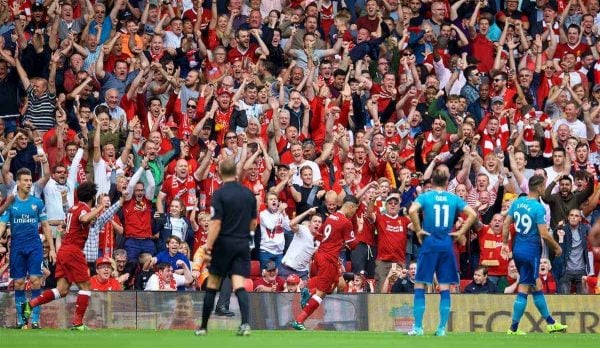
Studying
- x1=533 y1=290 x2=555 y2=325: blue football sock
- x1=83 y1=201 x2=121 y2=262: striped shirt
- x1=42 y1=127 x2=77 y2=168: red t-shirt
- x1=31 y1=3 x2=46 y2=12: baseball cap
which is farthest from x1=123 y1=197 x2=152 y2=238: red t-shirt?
x1=533 y1=290 x2=555 y2=325: blue football sock

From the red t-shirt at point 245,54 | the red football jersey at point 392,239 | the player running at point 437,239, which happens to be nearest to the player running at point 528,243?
the player running at point 437,239

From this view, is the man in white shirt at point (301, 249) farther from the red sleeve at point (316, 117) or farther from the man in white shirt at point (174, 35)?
the man in white shirt at point (174, 35)

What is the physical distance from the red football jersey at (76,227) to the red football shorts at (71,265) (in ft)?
0.35

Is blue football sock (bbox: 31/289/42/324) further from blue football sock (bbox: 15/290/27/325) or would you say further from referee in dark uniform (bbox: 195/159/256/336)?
referee in dark uniform (bbox: 195/159/256/336)

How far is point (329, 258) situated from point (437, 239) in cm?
282

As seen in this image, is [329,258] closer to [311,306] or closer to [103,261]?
[311,306]

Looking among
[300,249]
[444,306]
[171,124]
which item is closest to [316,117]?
[171,124]

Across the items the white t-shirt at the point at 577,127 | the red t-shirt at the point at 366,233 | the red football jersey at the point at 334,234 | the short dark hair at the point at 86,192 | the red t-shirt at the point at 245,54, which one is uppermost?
the red t-shirt at the point at 245,54

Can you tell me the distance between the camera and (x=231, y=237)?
17.6 meters

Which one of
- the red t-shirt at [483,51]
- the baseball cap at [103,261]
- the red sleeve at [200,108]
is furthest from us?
the red t-shirt at [483,51]

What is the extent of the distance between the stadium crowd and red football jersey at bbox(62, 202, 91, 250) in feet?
9.45

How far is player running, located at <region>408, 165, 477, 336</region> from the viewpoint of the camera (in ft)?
61.6

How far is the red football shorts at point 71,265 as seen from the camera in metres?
19.9

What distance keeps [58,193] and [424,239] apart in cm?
769
